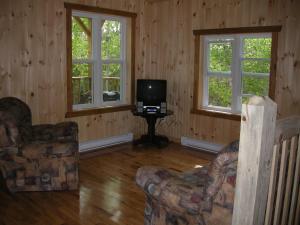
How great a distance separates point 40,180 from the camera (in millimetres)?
3635

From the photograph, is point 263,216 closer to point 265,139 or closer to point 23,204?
point 265,139

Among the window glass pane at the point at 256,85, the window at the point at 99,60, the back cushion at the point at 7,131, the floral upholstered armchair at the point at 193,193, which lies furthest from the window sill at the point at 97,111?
the floral upholstered armchair at the point at 193,193

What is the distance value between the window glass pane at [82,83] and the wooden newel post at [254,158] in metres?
4.26

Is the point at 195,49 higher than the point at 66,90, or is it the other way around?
the point at 195,49

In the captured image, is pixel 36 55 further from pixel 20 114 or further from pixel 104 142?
pixel 104 142

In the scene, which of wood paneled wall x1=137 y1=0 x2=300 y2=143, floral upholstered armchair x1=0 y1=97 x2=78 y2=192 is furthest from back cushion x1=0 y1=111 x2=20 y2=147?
wood paneled wall x1=137 y1=0 x2=300 y2=143

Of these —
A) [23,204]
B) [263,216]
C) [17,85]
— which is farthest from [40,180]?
[263,216]

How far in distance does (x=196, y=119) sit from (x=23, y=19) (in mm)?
3105

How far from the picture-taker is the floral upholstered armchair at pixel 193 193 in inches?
71.8

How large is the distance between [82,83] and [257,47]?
2825 mm

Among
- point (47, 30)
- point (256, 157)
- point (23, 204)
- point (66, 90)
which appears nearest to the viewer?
point (256, 157)

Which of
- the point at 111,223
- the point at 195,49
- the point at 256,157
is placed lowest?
the point at 111,223

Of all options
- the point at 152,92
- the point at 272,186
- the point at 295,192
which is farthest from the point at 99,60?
the point at 272,186

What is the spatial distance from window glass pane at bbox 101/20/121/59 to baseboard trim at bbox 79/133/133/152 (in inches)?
56.6
